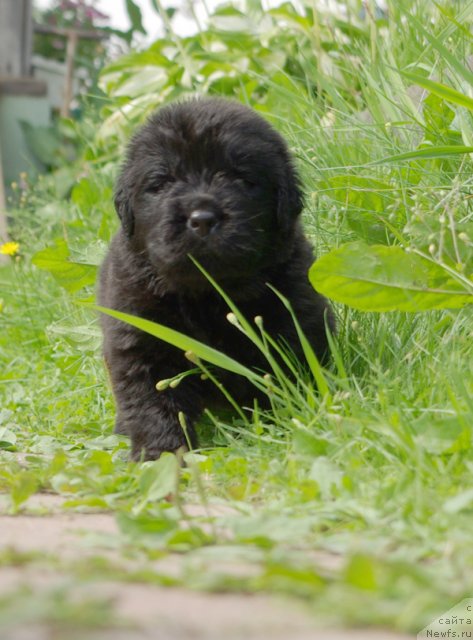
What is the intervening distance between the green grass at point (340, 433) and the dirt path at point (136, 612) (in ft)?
0.12

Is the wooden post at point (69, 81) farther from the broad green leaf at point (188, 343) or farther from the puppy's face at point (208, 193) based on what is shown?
the broad green leaf at point (188, 343)

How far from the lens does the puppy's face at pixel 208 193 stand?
266 centimetres

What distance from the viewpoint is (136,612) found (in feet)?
3.91

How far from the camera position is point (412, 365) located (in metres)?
2.59

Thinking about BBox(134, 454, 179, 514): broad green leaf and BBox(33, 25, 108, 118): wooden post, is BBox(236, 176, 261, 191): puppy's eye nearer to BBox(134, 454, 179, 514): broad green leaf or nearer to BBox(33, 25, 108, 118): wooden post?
BBox(134, 454, 179, 514): broad green leaf

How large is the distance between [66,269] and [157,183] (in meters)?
1.06

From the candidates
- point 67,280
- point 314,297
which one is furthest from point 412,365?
point 67,280

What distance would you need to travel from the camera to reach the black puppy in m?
2.68

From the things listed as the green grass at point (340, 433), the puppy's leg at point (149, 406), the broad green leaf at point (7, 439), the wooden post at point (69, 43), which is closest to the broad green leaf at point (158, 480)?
the green grass at point (340, 433)

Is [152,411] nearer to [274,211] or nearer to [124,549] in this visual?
[274,211]

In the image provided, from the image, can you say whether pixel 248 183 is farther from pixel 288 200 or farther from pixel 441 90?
pixel 441 90

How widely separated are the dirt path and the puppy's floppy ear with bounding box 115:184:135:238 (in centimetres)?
158

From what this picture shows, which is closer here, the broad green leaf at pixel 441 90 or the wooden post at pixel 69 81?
the broad green leaf at pixel 441 90

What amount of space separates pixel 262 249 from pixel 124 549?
4.50 feet
